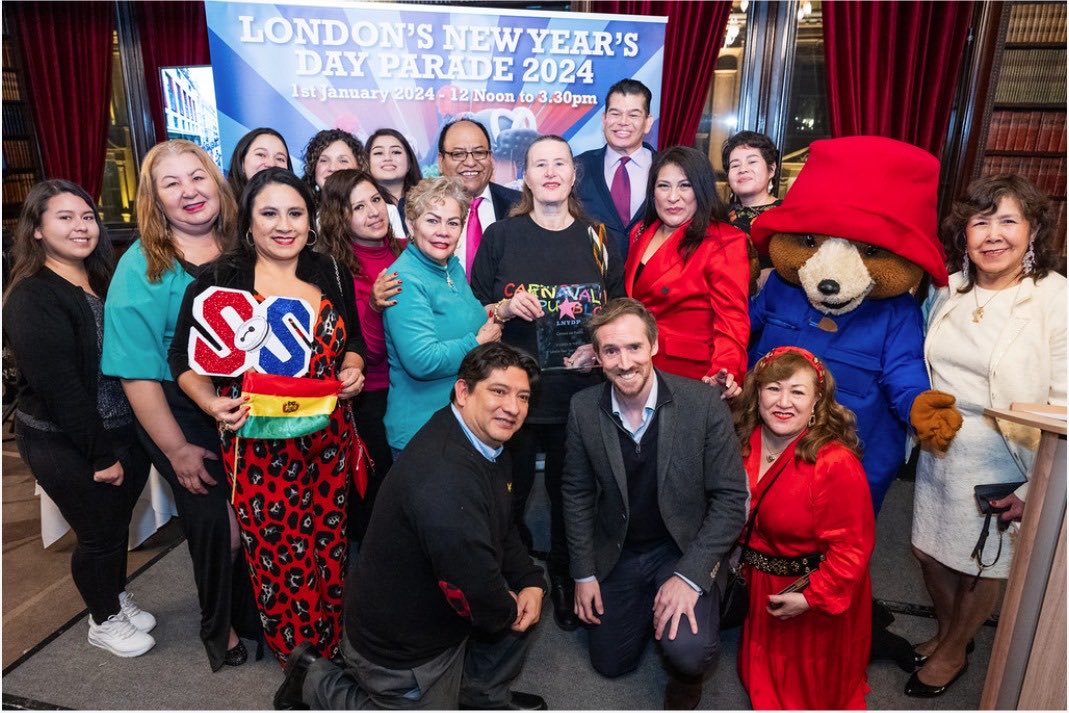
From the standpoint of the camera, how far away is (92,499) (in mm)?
2152

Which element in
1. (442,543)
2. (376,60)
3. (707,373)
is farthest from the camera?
(376,60)

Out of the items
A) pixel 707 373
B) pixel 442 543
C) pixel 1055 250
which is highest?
pixel 1055 250

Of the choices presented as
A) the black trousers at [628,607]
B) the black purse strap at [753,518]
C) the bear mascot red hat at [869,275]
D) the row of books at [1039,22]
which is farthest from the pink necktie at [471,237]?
the row of books at [1039,22]

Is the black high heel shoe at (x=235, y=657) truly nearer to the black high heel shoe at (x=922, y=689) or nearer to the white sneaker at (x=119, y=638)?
the white sneaker at (x=119, y=638)

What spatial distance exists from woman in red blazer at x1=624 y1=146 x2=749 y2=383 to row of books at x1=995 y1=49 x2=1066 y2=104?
11.3 feet

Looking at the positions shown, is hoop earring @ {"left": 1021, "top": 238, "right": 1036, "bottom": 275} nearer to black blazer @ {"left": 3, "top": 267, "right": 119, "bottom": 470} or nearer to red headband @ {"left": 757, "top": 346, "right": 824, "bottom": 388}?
red headband @ {"left": 757, "top": 346, "right": 824, "bottom": 388}

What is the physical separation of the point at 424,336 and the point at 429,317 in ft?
0.22

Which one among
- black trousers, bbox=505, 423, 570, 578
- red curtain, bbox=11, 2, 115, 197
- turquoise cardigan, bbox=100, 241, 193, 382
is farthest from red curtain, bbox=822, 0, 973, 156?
red curtain, bbox=11, 2, 115, 197

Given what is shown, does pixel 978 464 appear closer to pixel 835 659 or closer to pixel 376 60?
pixel 835 659

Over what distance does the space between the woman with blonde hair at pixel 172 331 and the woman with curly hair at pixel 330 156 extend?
813 mm

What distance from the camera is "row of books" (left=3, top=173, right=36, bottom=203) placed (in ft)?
17.5

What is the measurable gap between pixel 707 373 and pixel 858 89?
10.5 ft

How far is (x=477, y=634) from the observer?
205 centimetres

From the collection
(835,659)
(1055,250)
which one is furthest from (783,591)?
(1055,250)
